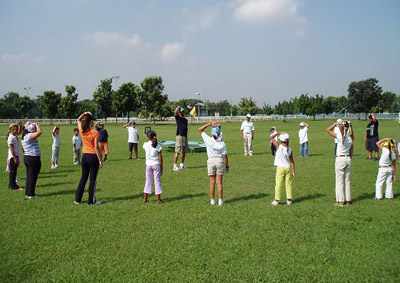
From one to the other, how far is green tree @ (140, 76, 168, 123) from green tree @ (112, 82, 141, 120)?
1.55 m

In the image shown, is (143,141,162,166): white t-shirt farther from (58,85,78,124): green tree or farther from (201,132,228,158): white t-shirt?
(58,85,78,124): green tree

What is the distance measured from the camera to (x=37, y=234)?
616cm

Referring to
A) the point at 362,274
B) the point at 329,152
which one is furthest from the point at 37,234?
the point at 329,152

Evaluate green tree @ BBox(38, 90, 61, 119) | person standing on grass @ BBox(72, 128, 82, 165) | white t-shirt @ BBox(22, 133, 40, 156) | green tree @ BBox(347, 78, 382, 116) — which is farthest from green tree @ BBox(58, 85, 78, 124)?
green tree @ BBox(347, 78, 382, 116)

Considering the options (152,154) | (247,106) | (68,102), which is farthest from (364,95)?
(152,154)

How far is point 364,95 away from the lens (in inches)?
3957

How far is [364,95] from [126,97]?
7504 cm

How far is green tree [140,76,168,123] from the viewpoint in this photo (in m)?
65.5

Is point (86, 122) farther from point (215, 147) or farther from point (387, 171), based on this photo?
point (387, 171)

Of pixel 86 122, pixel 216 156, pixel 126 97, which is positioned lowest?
pixel 216 156

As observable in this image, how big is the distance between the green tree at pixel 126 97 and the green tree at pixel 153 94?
155 centimetres

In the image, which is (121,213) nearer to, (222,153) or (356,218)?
(222,153)

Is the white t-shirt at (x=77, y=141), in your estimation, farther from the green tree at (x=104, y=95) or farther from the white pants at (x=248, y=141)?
the green tree at (x=104, y=95)

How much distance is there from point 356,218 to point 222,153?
3246 millimetres
